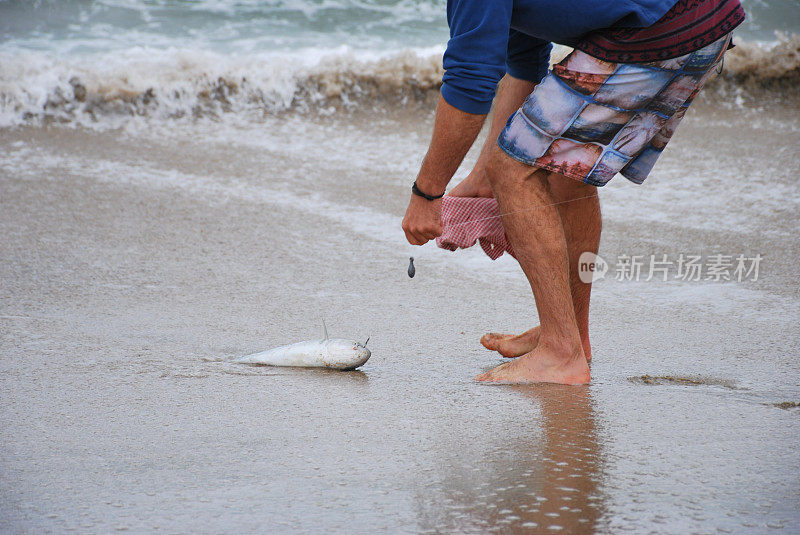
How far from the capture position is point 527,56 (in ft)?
8.86

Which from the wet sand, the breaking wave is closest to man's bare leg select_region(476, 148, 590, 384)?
the wet sand

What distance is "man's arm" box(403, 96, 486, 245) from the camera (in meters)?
2.22

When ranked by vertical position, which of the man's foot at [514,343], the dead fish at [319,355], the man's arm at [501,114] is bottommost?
the dead fish at [319,355]

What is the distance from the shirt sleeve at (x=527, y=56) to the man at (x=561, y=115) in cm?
1

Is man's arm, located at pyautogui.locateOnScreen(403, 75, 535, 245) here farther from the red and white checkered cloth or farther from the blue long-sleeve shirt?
the red and white checkered cloth

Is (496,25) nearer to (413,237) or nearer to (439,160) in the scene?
(439,160)

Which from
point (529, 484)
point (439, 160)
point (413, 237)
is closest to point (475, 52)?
point (439, 160)

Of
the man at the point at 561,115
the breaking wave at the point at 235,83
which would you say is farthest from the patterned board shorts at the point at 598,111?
the breaking wave at the point at 235,83

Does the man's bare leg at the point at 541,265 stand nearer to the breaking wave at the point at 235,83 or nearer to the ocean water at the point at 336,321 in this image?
the ocean water at the point at 336,321

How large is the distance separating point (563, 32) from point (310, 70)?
4078 mm

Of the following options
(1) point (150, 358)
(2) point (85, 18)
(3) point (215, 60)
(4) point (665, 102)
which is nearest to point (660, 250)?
(4) point (665, 102)

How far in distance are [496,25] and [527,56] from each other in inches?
25.1

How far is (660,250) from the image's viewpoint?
395 cm

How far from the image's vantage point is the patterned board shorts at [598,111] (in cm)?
226
